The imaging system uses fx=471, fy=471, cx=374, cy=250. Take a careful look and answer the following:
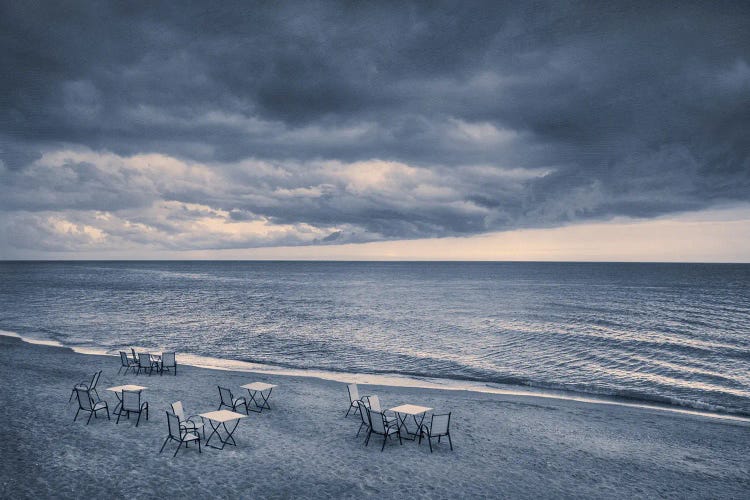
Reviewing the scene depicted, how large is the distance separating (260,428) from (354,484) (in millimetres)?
5015

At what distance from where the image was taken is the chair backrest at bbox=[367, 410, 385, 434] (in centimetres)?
1278

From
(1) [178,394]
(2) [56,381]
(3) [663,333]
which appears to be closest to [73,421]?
(1) [178,394]

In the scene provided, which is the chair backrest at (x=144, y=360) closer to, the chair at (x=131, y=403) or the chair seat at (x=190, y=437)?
the chair at (x=131, y=403)

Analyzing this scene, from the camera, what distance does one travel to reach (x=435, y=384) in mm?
24172

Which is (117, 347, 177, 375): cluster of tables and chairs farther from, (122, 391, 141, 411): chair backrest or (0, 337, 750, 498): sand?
(122, 391, 141, 411): chair backrest

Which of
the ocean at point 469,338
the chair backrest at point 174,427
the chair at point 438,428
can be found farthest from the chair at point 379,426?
the ocean at point 469,338

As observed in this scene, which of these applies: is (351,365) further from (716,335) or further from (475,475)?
(716,335)

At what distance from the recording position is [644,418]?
1802cm

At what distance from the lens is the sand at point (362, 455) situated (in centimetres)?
1039

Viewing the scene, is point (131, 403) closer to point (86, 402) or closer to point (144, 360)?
point (86, 402)

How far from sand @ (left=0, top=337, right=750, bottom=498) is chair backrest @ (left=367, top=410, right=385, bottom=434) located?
45 cm

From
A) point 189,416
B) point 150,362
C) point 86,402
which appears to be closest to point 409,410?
point 189,416

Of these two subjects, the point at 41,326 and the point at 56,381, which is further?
the point at 41,326

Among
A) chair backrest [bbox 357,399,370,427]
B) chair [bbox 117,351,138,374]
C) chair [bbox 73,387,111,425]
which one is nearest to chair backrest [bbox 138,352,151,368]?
chair [bbox 117,351,138,374]
